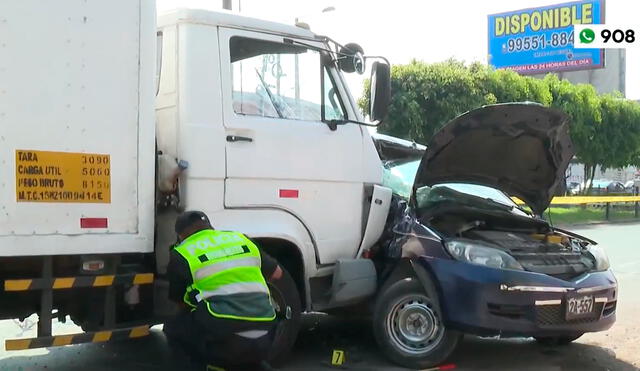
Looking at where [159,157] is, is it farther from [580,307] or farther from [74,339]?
[580,307]

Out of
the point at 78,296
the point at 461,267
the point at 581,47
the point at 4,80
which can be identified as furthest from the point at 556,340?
the point at 581,47

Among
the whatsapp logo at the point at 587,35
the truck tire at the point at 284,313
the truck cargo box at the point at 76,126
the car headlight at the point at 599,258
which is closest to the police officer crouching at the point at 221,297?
the truck cargo box at the point at 76,126

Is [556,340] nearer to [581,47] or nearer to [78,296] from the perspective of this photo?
[78,296]

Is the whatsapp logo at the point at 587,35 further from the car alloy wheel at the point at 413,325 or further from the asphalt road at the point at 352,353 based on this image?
the car alloy wheel at the point at 413,325

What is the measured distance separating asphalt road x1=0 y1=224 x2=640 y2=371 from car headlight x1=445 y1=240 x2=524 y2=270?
3.03ft

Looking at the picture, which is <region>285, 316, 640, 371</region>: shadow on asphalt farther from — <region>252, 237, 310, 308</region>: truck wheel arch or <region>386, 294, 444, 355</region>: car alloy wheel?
<region>252, 237, 310, 308</region>: truck wheel arch

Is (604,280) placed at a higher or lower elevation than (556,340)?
higher

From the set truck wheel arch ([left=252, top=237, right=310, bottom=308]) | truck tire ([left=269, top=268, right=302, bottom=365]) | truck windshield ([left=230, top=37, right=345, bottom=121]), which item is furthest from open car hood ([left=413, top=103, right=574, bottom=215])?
truck tire ([left=269, top=268, right=302, bottom=365])

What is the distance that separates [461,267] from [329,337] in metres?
1.88

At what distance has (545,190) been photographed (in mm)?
6352

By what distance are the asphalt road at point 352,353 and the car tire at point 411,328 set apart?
0.18 m

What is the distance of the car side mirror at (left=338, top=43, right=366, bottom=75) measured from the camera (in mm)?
5332

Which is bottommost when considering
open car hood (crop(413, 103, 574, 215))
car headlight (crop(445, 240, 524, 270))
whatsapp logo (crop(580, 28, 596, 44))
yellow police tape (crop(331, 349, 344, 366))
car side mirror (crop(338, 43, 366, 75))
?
yellow police tape (crop(331, 349, 344, 366))

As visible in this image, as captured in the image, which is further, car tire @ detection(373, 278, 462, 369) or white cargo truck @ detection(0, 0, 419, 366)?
car tire @ detection(373, 278, 462, 369)
